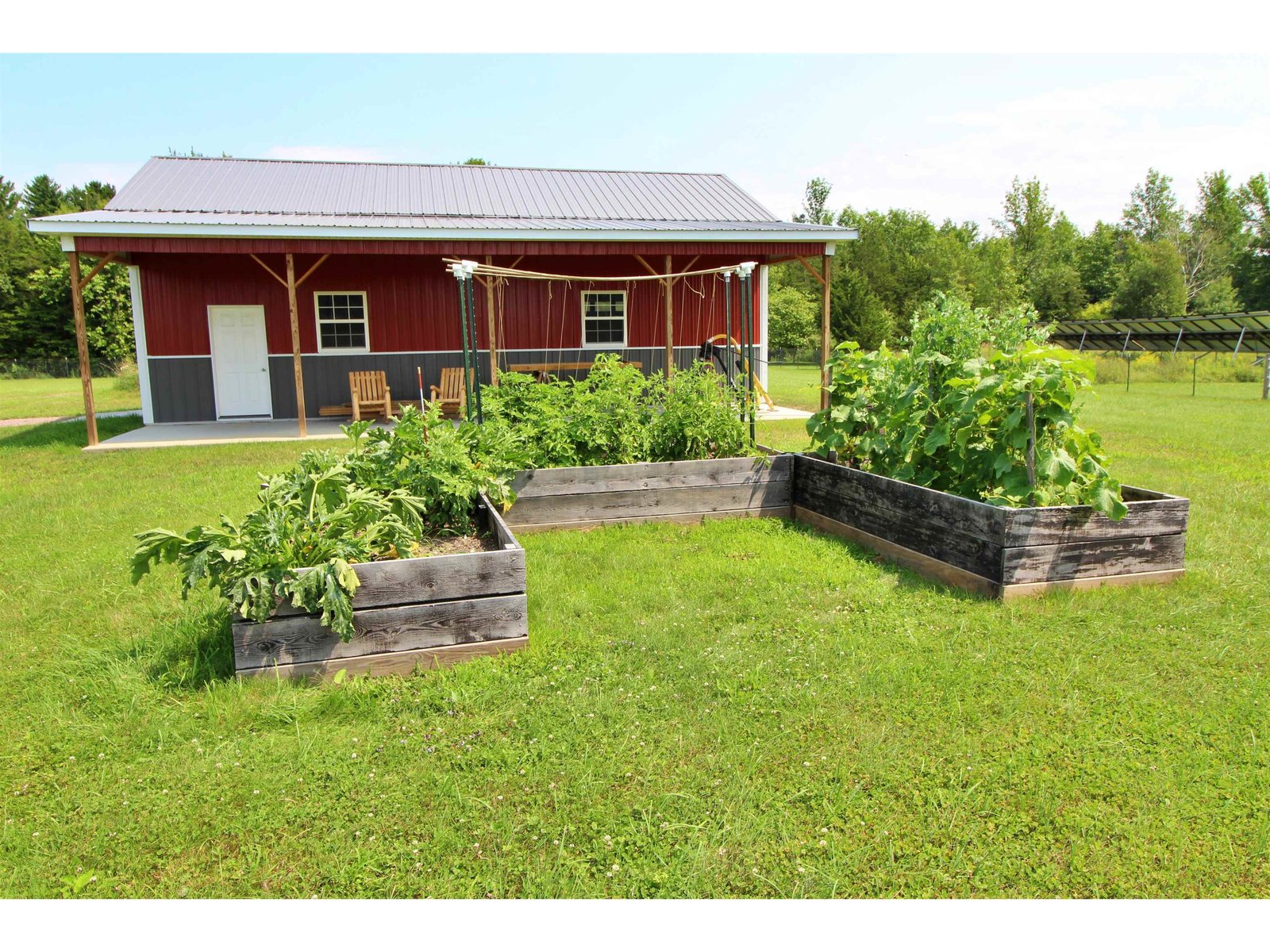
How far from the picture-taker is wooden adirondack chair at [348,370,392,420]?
524 inches

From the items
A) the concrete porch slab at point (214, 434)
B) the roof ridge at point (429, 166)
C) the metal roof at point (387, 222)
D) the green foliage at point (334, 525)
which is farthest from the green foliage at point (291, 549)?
the roof ridge at point (429, 166)

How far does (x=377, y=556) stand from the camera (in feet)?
13.4

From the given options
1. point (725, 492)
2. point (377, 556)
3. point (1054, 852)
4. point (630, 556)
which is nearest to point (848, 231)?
point (725, 492)

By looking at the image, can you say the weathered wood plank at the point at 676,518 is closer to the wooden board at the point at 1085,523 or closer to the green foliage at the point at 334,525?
the green foliage at the point at 334,525

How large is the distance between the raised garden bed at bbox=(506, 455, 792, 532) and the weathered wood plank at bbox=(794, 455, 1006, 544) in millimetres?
234

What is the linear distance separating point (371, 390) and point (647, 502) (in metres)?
8.96

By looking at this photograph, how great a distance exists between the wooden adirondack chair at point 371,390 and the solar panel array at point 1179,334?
21.0 metres

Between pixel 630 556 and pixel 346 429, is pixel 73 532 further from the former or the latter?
pixel 630 556

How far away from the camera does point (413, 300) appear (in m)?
14.1

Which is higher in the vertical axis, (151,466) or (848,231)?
(848,231)

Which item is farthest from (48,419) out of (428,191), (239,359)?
(428,191)

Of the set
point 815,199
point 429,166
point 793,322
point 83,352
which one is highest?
point 815,199

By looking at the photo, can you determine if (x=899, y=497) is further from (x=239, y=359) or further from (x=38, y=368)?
(x=38, y=368)

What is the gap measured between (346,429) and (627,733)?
2.69m
